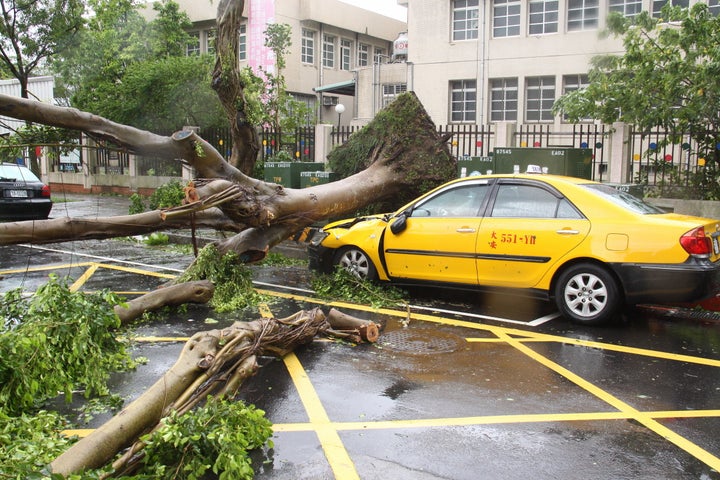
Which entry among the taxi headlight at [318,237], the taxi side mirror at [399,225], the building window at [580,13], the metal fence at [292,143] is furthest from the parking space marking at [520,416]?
the building window at [580,13]

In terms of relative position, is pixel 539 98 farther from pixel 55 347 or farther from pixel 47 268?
pixel 55 347

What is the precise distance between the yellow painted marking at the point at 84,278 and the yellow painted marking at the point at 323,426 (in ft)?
15.2

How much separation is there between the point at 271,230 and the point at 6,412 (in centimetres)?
520

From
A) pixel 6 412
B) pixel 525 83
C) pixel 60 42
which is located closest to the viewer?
pixel 6 412

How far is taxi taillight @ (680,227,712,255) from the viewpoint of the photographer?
699 centimetres

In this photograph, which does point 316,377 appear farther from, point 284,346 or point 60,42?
point 60,42

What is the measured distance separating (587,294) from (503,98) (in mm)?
22954

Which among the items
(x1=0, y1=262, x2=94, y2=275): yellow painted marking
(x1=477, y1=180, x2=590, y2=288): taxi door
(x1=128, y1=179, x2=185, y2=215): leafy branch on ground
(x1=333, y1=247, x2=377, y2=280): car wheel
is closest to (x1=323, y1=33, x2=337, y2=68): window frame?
(x1=128, y1=179, x2=185, y2=215): leafy branch on ground

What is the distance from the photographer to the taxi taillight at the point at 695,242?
275 inches

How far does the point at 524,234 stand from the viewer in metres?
7.75

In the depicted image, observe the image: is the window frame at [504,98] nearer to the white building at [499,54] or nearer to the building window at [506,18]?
the white building at [499,54]

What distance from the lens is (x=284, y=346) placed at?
6055 millimetres

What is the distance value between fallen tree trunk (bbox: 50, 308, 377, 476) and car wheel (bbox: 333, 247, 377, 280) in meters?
2.75

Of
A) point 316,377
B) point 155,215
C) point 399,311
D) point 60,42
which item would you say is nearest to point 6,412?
point 316,377
